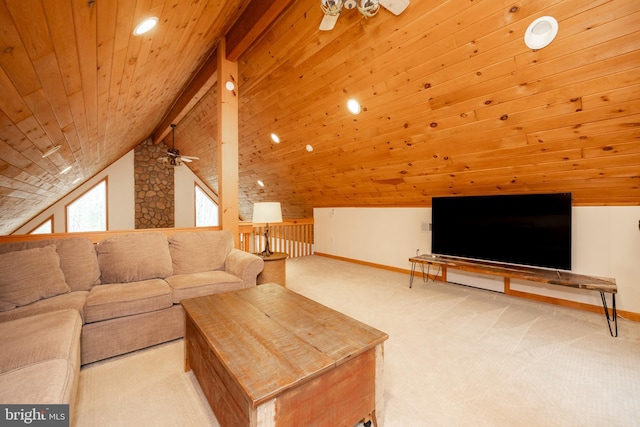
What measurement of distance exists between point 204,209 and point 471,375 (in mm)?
8590

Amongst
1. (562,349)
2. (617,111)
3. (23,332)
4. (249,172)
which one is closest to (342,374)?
(23,332)

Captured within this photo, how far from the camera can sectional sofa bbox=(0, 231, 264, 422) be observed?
123 centimetres

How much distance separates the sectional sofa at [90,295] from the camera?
4.04ft

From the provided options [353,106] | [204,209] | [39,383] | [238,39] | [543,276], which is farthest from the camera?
[204,209]

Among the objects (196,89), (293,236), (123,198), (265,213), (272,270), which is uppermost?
(196,89)

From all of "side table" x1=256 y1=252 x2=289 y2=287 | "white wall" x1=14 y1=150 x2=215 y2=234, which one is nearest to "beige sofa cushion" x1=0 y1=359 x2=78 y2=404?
"side table" x1=256 y1=252 x2=289 y2=287

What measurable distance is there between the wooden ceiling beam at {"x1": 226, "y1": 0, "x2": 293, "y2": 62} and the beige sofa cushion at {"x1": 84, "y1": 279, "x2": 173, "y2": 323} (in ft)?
8.78

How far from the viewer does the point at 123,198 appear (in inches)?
291

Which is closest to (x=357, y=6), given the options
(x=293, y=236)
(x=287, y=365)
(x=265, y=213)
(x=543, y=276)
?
(x=265, y=213)

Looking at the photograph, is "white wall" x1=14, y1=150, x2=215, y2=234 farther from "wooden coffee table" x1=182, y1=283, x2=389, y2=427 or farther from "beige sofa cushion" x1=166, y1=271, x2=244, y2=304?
"wooden coffee table" x1=182, y1=283, x2=389, y2=427

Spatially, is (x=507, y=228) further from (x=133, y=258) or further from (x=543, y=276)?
(x=133, y=258)

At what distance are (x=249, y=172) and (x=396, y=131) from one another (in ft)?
13.4

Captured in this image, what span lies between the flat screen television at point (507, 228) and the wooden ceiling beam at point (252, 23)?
2.92 metres

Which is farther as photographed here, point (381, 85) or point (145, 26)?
point (381, 85)
